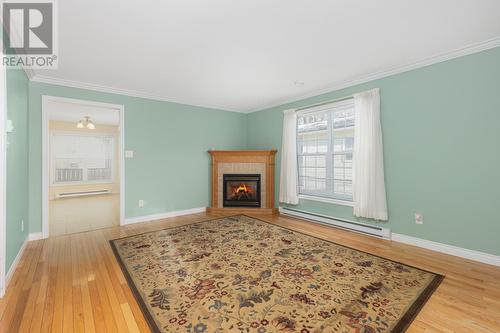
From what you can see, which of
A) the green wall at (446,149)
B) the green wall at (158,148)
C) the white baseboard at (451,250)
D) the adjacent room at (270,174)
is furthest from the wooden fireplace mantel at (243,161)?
the white baseboard at (451,250)

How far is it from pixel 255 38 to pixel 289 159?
109 inches

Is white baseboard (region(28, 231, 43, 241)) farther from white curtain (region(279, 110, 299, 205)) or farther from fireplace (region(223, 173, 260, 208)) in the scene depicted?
white curtain (region(279, 110, 299, 205))

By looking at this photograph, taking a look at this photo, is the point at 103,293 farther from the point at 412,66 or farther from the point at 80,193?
the point at 80,193

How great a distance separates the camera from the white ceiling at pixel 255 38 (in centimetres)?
198

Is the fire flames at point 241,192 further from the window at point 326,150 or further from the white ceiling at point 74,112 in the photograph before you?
the white ceiling at point 74,112

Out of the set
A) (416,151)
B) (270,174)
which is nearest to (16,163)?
(270,174)

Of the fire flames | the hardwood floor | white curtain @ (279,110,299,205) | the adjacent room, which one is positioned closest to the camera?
the hardwood floor

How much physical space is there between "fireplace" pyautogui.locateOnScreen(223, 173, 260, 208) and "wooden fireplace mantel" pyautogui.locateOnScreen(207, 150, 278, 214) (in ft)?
0.52

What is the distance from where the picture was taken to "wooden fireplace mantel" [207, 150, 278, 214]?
5.12 m

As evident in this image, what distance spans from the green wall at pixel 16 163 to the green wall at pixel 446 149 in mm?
4636

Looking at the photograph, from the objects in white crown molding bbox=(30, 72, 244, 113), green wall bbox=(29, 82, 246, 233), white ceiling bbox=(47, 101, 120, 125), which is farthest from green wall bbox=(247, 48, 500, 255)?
white ceiling bbox=(47, 101, 120, 125)

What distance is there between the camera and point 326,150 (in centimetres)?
435

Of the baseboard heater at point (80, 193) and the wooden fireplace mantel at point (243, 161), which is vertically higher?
the wooden fireplace mantel at point (243, 161)

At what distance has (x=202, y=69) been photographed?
3.30 meters
